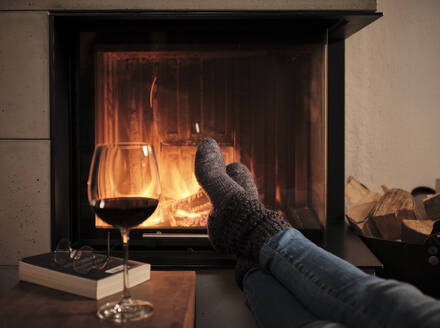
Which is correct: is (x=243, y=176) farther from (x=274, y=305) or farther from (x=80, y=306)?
(x=80, y=306)

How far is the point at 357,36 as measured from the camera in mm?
1541

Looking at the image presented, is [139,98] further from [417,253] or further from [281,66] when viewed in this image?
[417,253]

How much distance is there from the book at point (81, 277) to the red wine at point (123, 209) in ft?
0.44

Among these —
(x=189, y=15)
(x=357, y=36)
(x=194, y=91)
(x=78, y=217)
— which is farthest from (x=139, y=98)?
(x=357, y=36)

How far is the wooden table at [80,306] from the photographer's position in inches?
23.1

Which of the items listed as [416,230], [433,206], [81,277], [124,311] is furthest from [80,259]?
[433,206]

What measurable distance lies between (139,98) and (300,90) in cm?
51

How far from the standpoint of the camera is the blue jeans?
508mm

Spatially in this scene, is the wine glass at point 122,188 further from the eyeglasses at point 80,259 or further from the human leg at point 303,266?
the human leg at point 303,266

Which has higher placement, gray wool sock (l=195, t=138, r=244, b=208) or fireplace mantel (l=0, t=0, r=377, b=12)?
fireplace mantel (l=0, t=0, r=377, b=12)

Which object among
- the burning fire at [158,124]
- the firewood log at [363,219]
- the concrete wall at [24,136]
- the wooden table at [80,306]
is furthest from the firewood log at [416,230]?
the concrete wall at [24,136]

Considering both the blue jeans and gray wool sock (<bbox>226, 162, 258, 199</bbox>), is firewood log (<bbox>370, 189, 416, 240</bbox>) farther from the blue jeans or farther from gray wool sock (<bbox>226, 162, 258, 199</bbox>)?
the blue jeans

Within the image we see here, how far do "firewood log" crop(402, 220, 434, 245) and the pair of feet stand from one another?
48cm

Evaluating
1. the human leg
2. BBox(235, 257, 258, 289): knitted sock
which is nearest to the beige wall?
the human leg
